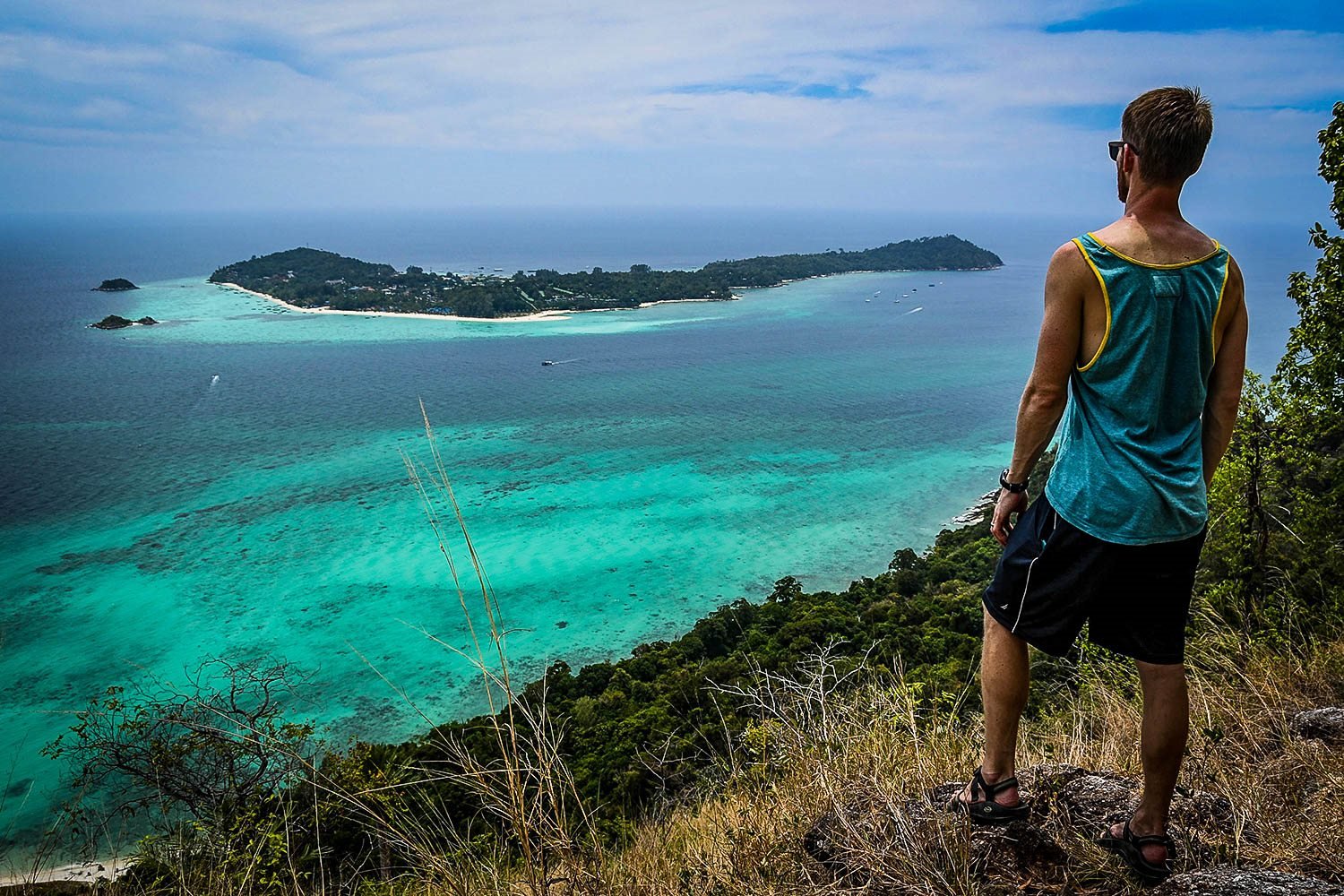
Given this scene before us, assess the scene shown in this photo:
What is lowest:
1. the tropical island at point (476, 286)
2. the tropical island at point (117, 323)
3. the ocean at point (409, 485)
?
the ocean at point (409, 485)

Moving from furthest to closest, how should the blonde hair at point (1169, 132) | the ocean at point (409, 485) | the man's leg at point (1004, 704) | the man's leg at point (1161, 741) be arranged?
the ocean at point (409, 485)
the man's leg at point (1004, 704)
the man's leg at point (1161, 741)
the blonde hair at point (1169, 132)

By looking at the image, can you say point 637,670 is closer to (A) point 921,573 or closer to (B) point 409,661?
(B) point 409,661

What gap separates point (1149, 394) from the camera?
155 cm

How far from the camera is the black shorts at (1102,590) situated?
159cm

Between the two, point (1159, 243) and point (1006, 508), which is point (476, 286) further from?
point (1159, 243)

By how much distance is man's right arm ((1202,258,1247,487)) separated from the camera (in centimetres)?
159

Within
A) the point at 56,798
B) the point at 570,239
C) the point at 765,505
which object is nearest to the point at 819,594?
the point at 765,505

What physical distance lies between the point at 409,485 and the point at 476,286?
43714mm

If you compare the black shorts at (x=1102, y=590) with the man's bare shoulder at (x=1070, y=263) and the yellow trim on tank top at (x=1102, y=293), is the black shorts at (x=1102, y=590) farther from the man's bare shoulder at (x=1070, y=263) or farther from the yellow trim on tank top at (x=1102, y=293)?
the man's bare shoulder at (x=1070, y=263)

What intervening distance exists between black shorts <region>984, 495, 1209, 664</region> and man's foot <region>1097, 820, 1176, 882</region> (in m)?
0.37

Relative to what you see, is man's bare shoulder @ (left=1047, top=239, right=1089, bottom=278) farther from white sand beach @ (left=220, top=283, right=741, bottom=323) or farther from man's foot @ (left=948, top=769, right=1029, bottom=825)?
white sand beach @ (left=220, top=283, right=741, bottom=323)

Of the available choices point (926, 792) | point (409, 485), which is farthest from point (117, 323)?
point (926, 792)

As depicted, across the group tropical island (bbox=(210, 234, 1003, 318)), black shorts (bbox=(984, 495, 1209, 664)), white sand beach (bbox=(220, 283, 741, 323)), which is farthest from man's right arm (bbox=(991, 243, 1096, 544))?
tropical island (bbox=(210, 234, 1003, 318))

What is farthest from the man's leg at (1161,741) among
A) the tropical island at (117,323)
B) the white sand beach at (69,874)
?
the tropical island at (117,323)
